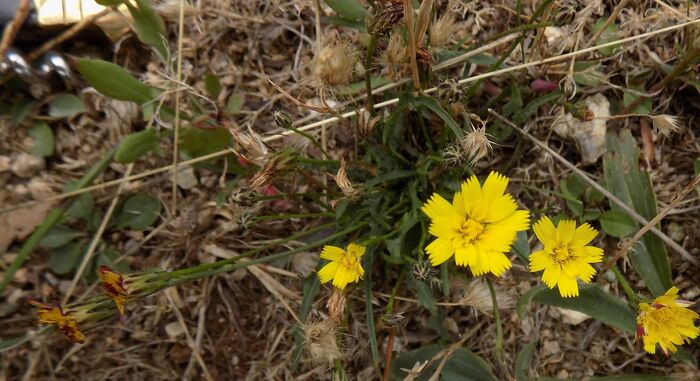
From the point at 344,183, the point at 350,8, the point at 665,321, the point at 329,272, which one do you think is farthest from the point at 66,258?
the point at 665,321

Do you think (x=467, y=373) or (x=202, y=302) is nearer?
(x=467, y=373)

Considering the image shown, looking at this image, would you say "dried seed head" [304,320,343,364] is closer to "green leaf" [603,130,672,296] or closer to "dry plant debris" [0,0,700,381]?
"dry plant debris" [0,0,700,381]

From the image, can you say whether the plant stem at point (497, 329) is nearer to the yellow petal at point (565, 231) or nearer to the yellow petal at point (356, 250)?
the yellow petal at point (565, 231)

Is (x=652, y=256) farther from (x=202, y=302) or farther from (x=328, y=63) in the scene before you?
(x=202, y=302)

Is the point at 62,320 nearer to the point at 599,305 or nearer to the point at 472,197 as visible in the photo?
the point at 472,197

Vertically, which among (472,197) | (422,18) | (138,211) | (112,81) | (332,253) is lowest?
(138,211)

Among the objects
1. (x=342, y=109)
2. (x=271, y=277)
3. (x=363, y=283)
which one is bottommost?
(x=271, y=277)

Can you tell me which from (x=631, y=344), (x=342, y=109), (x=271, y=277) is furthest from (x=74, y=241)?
(x=631, y=344)
